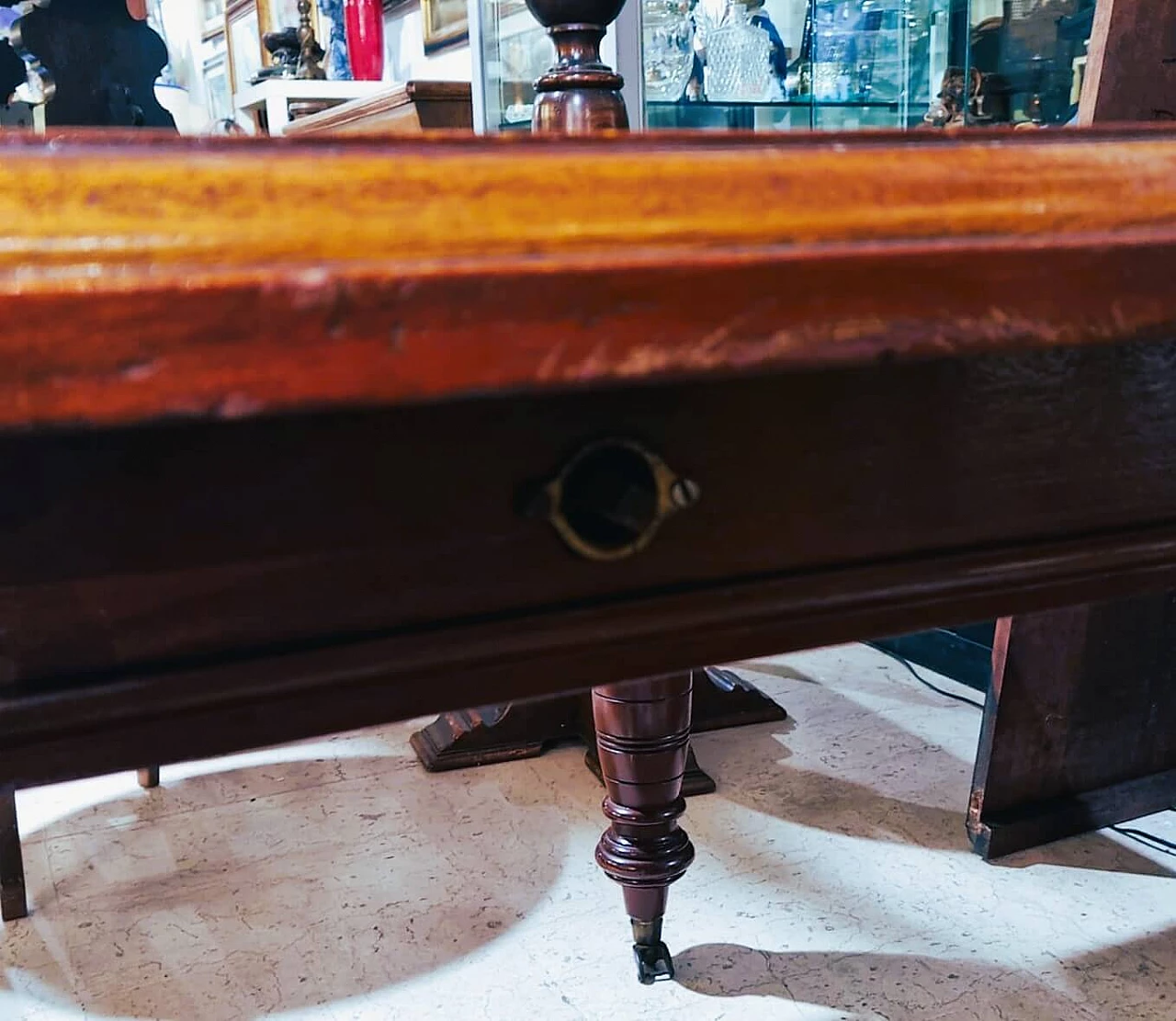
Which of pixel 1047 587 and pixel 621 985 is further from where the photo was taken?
pixel 621 985

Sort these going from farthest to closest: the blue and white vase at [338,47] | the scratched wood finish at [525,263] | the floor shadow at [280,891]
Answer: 1. the blue and white vase at [338,47]
2. the floor shadow at [280,891]
3. the scratched wood finish at [525,263]

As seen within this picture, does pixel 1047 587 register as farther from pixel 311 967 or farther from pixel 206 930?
pixel 206 930

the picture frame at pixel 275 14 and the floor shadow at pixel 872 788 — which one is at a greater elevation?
the picture frame at pixel 275 14

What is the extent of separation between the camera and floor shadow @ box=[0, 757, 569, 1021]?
1.19 metres

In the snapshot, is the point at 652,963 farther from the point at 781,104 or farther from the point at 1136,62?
the point at 781,104

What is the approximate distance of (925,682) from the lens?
1.94m

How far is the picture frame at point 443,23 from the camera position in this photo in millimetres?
2525

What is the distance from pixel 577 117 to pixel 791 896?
2.76ft

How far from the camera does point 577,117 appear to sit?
100 cm

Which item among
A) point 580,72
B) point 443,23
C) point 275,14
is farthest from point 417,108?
point 275,14

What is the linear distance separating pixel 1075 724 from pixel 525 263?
1.31 metres

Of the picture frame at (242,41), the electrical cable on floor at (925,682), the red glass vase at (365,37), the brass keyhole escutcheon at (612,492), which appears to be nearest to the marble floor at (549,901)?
the electrical cable on floor at (925,682)

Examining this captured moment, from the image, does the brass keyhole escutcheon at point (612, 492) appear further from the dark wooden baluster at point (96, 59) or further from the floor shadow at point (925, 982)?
the floor shadow at point (925, 982)

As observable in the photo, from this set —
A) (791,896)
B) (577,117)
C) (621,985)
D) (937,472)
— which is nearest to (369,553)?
(937,472)
